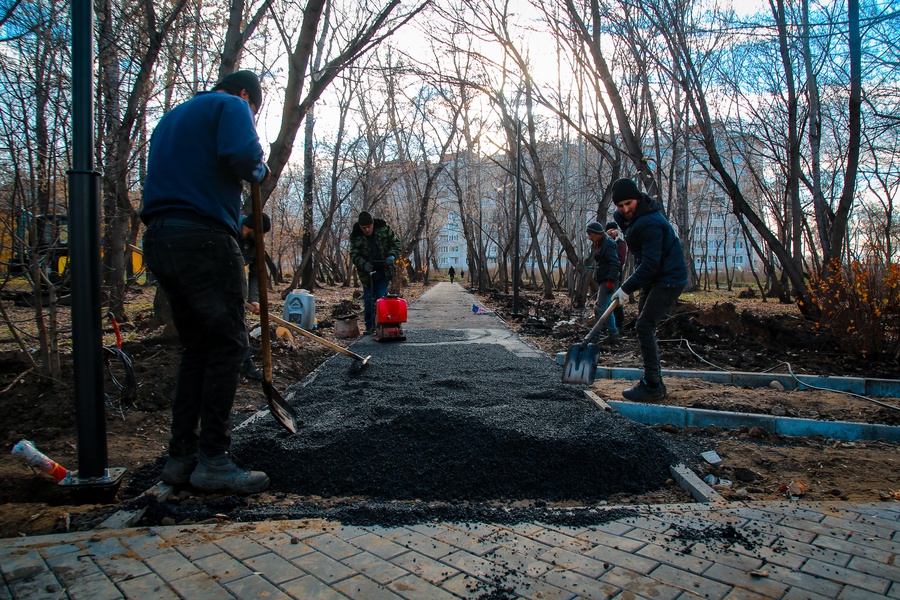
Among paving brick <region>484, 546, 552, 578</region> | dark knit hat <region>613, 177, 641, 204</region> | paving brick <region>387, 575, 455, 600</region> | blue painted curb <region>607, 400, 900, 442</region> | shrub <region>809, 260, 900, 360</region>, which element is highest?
dark knit hat <region>613, 177, 641, 204</region>

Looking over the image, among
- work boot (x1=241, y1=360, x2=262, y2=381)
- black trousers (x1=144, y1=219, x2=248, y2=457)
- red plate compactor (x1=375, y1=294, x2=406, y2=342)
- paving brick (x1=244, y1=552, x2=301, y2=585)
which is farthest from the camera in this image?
red plate compactor (x1=375, y1=294, x2=406, y2=342)

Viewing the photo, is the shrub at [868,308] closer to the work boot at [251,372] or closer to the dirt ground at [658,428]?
the dirt ground at [658,428]

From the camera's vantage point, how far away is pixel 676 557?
7.34ft

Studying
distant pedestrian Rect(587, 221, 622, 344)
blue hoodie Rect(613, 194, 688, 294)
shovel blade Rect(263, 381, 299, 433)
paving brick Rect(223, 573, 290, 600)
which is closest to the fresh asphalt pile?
shovel blade Rect(263, 381, 299, 433)

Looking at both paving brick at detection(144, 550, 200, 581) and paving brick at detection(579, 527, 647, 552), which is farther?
paving brick at detection(579, 527, 647, 552)

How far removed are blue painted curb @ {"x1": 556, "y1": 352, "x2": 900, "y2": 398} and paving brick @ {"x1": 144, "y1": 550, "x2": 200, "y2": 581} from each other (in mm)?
4834

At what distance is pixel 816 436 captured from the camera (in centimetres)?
396

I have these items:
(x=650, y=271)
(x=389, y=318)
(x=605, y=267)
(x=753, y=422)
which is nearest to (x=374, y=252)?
(x=389, y=318)

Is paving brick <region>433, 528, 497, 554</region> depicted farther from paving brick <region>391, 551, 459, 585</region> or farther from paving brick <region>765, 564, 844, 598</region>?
paving brick <region>765, 564, 844, 598</region>

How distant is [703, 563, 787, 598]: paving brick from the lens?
78.7 inches

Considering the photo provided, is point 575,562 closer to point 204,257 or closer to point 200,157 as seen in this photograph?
point 204,257

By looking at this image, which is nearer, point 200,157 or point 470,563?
point 470,563

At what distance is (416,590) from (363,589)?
181 millimetres

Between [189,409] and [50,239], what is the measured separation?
2.43 m
